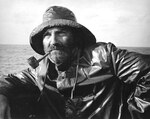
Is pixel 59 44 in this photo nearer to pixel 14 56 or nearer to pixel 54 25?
pixel 54 25

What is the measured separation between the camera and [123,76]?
138 cm

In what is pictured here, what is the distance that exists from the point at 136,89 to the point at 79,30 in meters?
0.50

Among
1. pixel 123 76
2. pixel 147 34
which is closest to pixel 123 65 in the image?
pixel 123 76

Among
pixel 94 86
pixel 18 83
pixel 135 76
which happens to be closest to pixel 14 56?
pixel 18 83

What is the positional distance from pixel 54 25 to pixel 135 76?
0.53 metres

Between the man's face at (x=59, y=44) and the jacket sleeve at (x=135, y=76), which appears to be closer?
the jacket sleeve at (x=135, y=76)

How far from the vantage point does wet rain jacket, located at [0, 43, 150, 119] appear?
1.34 meters

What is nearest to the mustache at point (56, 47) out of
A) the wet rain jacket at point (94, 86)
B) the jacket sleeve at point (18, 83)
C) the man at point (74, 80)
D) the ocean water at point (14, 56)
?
the man at point (74, 80)

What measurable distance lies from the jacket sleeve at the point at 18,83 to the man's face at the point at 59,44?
203mm

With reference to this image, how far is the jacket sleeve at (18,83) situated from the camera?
1511 millimetres

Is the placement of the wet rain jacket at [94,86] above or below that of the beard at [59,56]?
below

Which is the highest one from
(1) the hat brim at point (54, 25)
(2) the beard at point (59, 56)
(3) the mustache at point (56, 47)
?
(1) the hat brim at point (54, 25)

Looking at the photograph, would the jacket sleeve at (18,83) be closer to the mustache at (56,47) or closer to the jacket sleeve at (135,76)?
the mustache at (56,47)

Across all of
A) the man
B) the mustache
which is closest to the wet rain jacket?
the man
